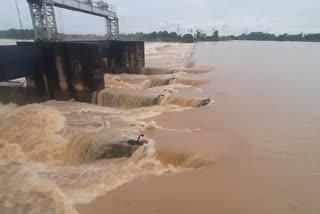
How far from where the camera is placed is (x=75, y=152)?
24.7 feet

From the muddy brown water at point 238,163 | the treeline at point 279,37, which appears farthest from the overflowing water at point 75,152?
the treeline at point 279,37

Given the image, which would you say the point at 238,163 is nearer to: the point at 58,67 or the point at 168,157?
the point at 168,157

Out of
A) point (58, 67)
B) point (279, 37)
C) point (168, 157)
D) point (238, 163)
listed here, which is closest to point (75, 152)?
point (168, 157)

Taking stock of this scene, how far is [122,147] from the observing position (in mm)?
7059

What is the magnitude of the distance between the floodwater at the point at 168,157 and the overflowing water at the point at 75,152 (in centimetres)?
3

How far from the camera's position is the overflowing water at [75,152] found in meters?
5.41

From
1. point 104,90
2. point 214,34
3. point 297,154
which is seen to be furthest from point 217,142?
point 214,34

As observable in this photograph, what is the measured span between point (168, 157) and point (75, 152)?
2602mm

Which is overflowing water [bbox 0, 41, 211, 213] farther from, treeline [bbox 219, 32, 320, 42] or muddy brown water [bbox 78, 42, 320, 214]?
treeline [bbox 219, 32, 320, 42]

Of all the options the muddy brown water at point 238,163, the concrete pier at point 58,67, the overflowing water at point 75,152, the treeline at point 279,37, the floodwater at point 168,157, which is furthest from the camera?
the treeline at point 279,37

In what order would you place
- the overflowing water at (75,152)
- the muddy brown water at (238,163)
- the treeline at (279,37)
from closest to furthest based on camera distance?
the muddy brown water at (238,163) < the overflowing water at (75,152) < the treeline at (279,37)

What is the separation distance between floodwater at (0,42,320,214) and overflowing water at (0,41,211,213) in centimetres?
3

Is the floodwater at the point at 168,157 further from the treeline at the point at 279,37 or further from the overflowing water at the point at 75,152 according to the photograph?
the treeline at the point at 279,37

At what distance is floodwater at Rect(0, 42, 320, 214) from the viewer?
200 inches
